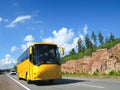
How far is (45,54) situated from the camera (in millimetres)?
25297

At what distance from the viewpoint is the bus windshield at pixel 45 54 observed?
82.1 ft

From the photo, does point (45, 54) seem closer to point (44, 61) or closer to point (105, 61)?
point (44, 61)

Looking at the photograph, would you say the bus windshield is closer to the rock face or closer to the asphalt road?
the asphalt road

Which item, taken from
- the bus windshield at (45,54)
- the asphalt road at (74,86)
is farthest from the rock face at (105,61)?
the bus windshield at (45,54)

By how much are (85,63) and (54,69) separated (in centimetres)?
4904

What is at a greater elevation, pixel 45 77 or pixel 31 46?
pixel 31 46

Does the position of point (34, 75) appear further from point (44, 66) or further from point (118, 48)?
point (118, 48)

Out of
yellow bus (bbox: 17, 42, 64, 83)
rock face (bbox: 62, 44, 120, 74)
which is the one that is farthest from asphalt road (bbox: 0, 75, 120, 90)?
rock face (bbox: 62, 44, 120, 74)

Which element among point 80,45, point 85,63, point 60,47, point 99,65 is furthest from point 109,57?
point 80,45

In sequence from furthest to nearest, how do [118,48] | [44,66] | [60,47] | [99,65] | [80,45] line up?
[80,45] < [99,65] < [118,48] < [60,47] < [44,66]

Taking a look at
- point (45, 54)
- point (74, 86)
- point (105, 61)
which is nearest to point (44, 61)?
point (45, 54)

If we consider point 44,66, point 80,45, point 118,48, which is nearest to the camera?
point 44,66

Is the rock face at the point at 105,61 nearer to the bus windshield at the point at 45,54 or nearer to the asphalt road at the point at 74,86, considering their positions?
the asphalt road at the point at 74,86

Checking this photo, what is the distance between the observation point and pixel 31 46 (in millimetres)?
25891
